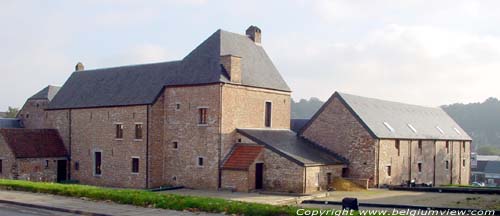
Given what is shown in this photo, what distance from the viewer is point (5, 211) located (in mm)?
18844

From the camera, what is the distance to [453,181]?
49719 millimetres

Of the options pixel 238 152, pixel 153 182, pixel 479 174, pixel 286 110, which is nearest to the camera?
pixel 238 152

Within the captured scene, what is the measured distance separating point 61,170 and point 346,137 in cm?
2171

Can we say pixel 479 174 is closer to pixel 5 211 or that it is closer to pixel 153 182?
pixel 153 182

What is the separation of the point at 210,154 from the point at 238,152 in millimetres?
1810

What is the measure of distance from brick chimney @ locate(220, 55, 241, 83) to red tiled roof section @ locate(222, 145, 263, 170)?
440cm

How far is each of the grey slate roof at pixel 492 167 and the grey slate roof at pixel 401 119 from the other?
36846mm

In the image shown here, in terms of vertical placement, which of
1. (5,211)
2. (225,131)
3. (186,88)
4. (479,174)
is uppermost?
(186,88)

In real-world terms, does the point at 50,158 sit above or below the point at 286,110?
below

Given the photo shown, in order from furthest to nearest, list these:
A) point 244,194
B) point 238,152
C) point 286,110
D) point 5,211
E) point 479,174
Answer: point 479,174, point 286,110, point 238,152, point 244,194, point 5,211

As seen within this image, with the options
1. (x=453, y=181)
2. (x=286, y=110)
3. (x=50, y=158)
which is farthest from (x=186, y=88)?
(x=453, y=181)

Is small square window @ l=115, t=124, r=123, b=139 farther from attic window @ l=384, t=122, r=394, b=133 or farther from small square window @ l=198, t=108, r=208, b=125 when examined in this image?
attic window @ l=384, t=122, r=394, b=133

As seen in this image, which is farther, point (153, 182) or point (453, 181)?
point (453, 181)

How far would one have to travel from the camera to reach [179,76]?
121 ft
